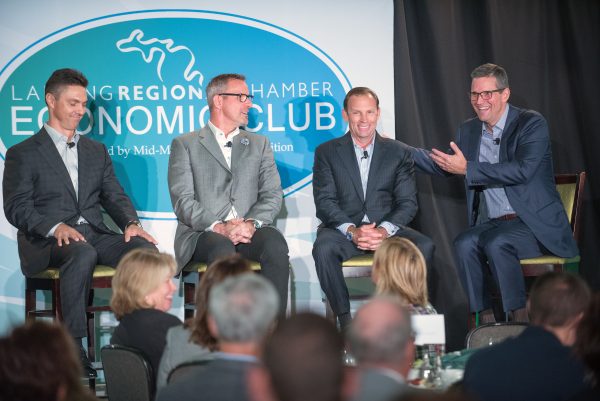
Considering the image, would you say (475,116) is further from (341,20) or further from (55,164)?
(55,164)

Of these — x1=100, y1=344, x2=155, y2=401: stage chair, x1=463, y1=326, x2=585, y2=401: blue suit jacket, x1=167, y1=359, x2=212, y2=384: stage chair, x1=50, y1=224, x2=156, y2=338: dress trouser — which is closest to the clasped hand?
x1=50, y1=224, x2=156, y2=338: dress trouser

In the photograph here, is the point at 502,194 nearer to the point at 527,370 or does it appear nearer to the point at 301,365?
the point at 527,370

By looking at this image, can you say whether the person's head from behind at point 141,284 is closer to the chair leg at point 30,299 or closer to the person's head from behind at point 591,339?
the chair leg at point 30,299

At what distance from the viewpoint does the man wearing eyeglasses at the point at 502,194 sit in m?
5.17

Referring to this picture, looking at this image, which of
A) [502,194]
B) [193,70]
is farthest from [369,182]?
[193,70]

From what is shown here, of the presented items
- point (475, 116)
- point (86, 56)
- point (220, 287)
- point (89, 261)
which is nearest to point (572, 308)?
point (220, 287)

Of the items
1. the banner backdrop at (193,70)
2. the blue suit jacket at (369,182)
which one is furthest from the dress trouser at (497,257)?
the banner backdrop at (193,70)

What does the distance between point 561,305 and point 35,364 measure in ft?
5.25

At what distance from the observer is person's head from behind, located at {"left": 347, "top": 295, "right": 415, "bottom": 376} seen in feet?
6.68

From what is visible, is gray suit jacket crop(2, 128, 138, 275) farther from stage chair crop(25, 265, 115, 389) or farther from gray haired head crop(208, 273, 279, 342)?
gray haired head crop(208, 273, 279, 342)

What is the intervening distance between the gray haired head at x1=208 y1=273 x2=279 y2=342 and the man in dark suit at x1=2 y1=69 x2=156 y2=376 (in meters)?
2.88

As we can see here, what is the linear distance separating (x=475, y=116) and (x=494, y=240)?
4.09 ft

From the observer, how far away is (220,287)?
89.6 inches

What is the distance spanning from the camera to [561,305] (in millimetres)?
2801
